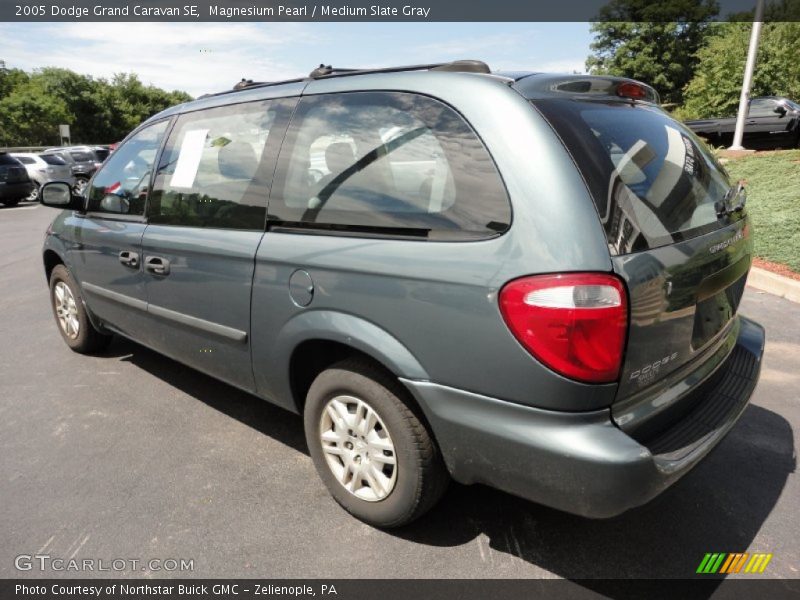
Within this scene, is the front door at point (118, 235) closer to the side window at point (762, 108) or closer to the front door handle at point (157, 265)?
the front door handle at point (157, 265)

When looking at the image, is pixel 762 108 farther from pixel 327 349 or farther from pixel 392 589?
pixel 392 589

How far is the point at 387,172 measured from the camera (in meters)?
2.27

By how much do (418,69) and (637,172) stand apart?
956 millimetres

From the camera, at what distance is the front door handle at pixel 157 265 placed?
3.18 metres

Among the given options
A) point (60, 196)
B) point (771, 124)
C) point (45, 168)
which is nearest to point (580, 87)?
point (60, 196)

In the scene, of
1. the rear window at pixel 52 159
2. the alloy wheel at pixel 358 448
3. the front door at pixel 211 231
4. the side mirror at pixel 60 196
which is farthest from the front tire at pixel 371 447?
the rear window at pixel 52 159

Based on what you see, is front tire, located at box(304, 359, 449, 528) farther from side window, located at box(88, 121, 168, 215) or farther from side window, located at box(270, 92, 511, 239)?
side window, located at box(88, 121, 168, 215)

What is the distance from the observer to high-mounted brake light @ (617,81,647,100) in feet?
8.09

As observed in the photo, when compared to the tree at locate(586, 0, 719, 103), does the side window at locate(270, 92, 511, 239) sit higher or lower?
lower

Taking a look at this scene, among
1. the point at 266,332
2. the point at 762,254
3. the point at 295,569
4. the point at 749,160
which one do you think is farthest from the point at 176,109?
the point at 749,160

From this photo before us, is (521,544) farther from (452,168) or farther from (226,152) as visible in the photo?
(226,152)

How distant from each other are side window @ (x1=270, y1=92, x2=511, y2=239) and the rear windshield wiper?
1.11 m

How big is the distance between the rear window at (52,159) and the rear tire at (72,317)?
18893mm

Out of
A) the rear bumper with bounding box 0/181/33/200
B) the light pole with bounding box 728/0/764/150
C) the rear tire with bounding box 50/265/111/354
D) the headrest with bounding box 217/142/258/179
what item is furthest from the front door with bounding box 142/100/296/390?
the rear bumper with bounding box 0/181/33/200
